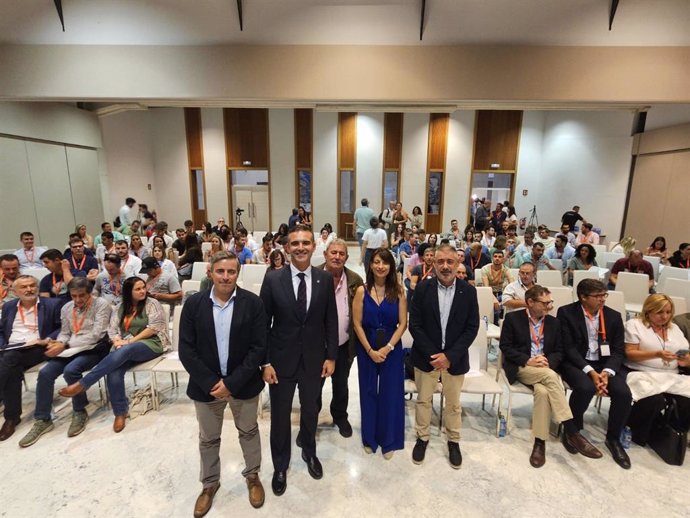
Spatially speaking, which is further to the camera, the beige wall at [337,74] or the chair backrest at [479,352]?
the beige wall at [337,74]

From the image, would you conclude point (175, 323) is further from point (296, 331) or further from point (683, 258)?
point (683, 258)

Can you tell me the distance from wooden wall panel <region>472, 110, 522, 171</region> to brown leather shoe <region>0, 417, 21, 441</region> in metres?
12.3

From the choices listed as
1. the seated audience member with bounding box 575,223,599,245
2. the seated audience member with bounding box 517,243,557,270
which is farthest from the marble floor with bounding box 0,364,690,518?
the seated audience member with bounding box 575,223,599,245

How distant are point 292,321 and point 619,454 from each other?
2573 mm

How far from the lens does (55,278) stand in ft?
12.8

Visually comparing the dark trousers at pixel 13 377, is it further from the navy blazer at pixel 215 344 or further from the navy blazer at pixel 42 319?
the navy blazer at pixel 215 344

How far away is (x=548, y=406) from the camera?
253 centimetres

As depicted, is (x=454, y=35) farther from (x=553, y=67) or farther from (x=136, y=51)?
(x=136, y=51)

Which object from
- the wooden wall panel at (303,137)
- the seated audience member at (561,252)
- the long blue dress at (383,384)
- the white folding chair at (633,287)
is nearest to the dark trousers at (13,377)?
the long blue dress at (383,384)

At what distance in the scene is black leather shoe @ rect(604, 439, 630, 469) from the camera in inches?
96.9

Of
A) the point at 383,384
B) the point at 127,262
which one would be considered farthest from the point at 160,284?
the point at 383,384

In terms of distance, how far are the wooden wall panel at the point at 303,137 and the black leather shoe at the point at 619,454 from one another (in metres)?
10.9

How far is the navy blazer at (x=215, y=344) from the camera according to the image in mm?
1897

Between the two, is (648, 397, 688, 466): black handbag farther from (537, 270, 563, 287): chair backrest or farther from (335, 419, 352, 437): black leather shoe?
(335, 419, 352, 437): black leather shoe
